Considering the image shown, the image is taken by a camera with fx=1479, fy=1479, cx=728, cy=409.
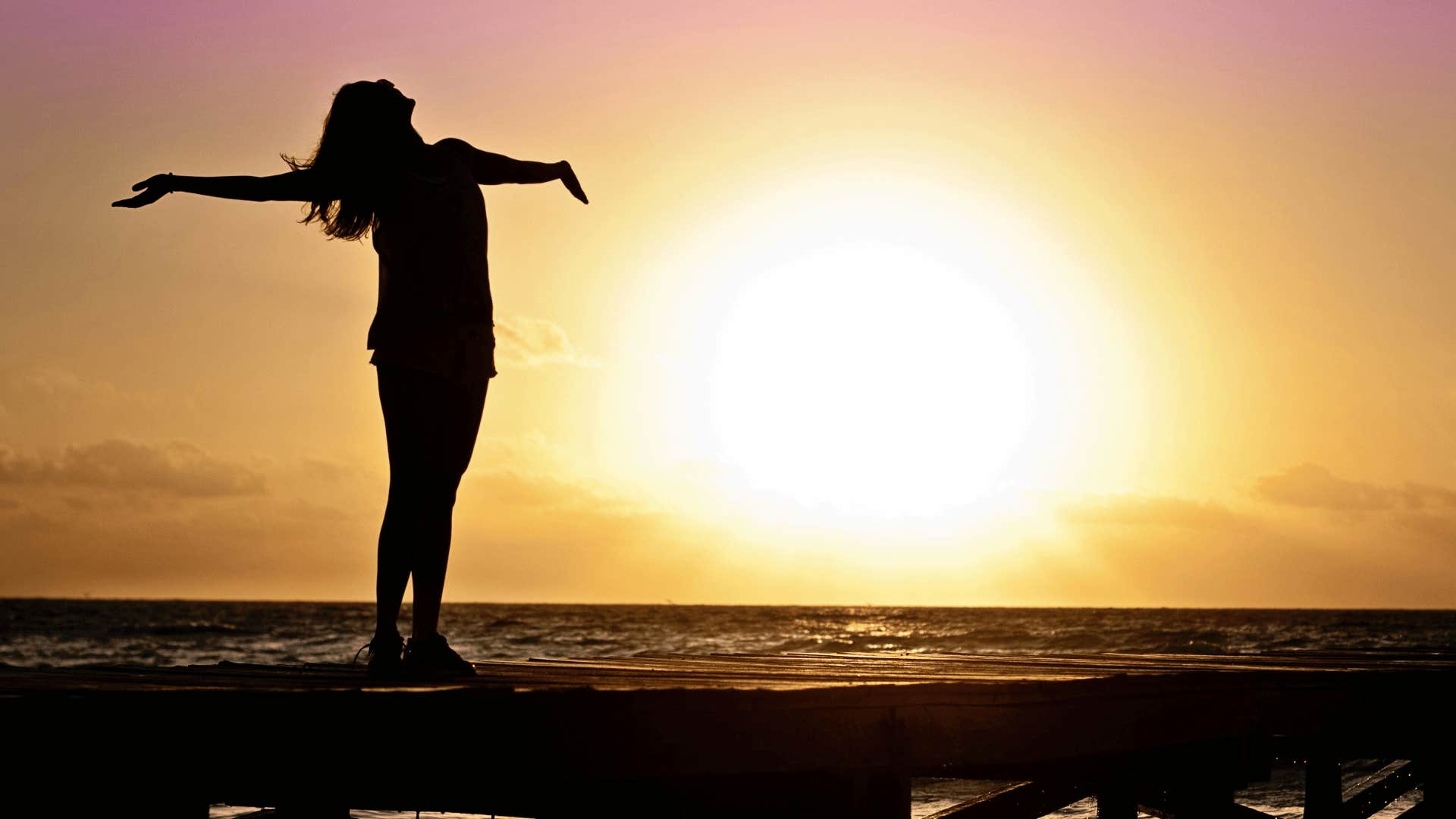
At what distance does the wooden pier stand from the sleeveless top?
1102 millimetres

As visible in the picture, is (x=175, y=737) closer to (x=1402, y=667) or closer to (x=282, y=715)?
(x=282, y=715)

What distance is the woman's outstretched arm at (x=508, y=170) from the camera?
5379 millimetres

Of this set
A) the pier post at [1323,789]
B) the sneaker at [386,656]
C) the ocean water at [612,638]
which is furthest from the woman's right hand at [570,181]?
the ocean water at [612,638]

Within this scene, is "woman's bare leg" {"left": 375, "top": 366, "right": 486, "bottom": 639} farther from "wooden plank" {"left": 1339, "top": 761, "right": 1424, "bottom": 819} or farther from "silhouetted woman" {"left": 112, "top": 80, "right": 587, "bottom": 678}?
"wooden plank" {"left": 1339, "top": 761, "right": 1424, "bottom": 819}

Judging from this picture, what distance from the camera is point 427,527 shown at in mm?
5117

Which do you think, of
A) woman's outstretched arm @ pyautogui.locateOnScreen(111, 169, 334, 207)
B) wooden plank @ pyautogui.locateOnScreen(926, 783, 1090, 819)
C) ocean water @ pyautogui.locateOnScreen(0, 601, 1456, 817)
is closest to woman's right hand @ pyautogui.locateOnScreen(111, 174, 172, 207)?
woman's outstretched arm @ pyautogui.locateOnScreen(111, 169, 334, 207)

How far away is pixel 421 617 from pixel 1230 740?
4.13 metres

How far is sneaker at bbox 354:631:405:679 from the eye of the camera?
4883 millimetres

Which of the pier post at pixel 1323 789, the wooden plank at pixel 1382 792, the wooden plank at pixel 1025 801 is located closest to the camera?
the wooden plank at pixel 1025 801

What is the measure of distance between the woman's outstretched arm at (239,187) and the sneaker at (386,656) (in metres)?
1.50

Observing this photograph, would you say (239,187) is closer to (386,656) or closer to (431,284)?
(431,284)

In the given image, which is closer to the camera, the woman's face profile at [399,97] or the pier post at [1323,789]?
the woman's face profile at [399,97]

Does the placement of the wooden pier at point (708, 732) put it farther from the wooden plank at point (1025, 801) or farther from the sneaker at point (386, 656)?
the sneaker at point (386, 656)

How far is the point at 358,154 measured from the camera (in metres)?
5.00
